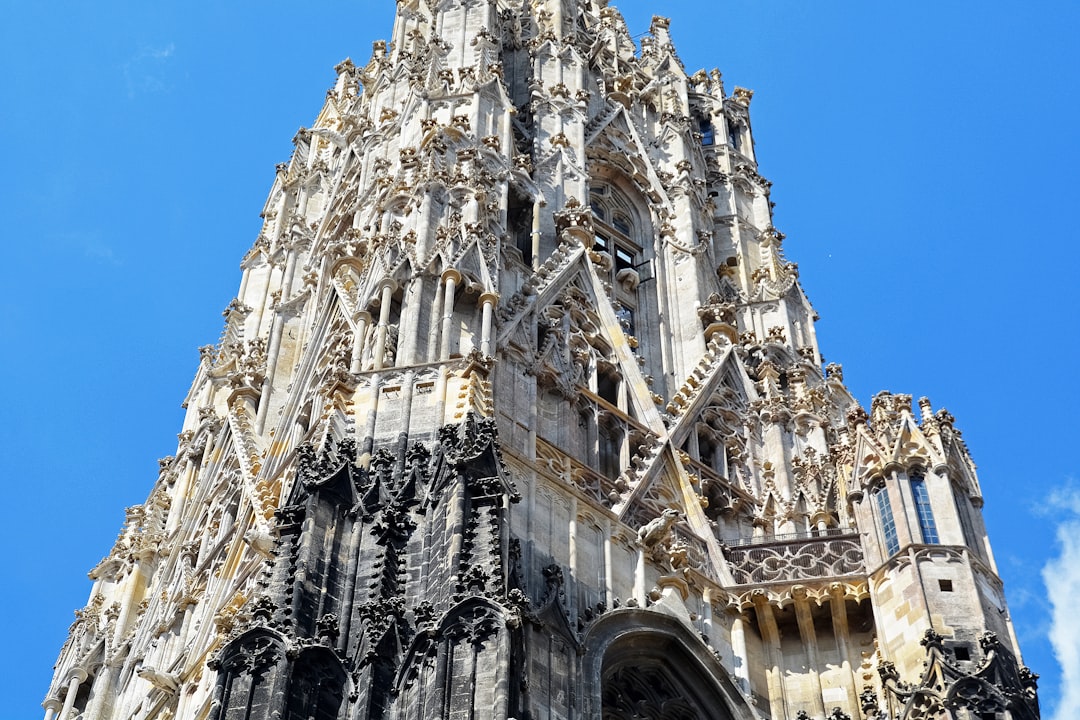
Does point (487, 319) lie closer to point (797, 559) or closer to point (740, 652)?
point (797, 559)

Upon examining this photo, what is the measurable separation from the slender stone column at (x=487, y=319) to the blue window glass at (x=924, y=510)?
7.53 metres

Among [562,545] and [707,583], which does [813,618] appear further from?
[562,545]

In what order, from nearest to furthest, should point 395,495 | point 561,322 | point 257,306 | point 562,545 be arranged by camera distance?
point 395,495
point 562,545
point 561,322
point 257,306

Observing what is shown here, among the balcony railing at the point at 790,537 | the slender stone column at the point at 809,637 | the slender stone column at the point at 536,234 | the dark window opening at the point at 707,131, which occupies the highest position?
the dark window opening at the point at 707,131

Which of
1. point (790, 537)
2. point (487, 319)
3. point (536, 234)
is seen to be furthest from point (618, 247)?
point (790, 537)

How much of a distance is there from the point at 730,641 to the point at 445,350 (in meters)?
6.71

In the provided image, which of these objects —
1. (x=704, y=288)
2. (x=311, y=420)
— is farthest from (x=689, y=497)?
(x=704, y=288)

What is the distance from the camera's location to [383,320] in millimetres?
33031

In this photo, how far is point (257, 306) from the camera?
4903cm

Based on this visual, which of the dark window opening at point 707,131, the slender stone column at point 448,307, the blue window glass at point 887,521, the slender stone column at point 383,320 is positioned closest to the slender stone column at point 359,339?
the slender stone column at point 383,320

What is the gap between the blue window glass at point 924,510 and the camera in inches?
1228

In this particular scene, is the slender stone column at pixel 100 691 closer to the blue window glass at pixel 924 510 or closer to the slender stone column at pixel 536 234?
the slender stone column at pixel 536 234

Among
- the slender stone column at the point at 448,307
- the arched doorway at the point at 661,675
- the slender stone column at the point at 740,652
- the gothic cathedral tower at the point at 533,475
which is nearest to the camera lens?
the gothic cathedral tower at the point at 533,475

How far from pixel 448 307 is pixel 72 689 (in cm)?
1274
